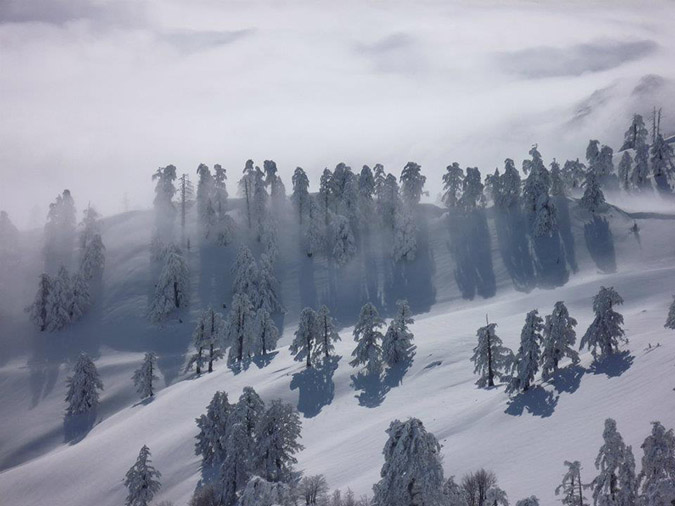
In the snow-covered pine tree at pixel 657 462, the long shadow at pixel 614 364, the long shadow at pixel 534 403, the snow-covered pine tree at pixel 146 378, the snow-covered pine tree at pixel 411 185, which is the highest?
the snow-covered pine tree at pixel 411 185

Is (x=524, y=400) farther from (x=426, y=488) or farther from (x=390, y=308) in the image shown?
(x=390, y=308)

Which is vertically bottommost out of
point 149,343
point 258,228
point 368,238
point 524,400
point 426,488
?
point 524,400

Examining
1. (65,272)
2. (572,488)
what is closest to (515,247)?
(65,272)

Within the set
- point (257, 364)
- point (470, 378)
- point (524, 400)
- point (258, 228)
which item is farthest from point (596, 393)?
point (258, 228)

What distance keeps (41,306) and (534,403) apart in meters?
79.1

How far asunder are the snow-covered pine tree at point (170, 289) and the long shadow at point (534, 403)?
61.3 m

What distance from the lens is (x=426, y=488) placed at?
26812 millimetres

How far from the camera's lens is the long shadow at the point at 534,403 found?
43.8m

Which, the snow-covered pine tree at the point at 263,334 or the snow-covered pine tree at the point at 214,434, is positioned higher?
the snow-covered pine tree at the point at 263,334

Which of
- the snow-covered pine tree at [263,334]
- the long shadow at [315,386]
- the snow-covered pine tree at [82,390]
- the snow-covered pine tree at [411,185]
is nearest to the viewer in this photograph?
the long shadow at [315,386]

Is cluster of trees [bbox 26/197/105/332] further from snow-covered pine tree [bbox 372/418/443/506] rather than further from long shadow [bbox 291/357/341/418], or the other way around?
snow-covered pine tree [bbox 372/418/443/506]

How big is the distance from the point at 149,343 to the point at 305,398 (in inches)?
1487

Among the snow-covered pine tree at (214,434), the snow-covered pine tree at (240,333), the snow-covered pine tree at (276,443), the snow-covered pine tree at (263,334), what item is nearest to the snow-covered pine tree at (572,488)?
the snow-covered pine tree at (276,443)

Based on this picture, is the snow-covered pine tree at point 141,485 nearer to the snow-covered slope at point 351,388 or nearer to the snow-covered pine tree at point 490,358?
the snow-covered slope at point 351,388
